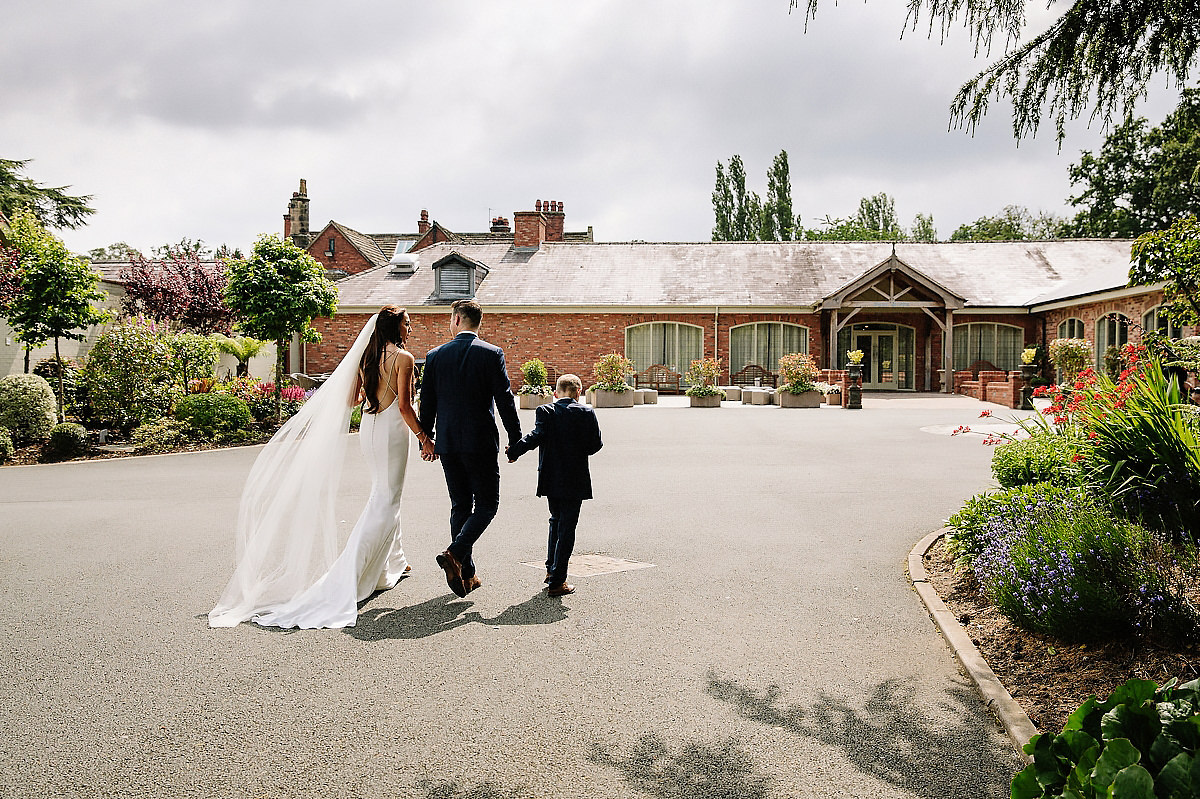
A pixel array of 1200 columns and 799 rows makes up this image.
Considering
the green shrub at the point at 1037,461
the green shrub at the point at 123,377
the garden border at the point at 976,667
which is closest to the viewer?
the garden border at the point at 976,667

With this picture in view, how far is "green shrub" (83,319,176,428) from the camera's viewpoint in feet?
50.0

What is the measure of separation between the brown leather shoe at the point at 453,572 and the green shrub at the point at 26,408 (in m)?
11.5

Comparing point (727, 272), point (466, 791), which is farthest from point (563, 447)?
point (727, 272)

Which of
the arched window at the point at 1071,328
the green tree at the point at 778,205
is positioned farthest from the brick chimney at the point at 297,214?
the arched window at the point at 1071,328

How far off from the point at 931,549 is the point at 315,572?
460cm

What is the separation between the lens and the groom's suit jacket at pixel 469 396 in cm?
561

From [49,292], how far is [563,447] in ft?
44.6

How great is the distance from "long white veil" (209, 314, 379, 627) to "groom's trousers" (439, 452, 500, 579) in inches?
30.6

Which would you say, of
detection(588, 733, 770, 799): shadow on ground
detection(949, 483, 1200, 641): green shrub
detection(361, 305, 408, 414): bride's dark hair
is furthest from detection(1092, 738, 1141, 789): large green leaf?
detection(361, 305, 408, 414): bride's dark hair

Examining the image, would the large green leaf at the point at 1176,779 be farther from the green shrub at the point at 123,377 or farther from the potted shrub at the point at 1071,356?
the potted shrub at the point at 1071,356

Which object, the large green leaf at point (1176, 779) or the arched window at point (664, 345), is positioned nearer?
the large green leaf at point (1176, 779)

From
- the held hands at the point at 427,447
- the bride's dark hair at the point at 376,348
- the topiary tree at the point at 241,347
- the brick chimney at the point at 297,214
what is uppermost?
the brick chimney at the point at 297,214

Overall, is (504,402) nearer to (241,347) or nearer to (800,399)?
(241,347)

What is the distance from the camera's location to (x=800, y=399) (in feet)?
76.7
